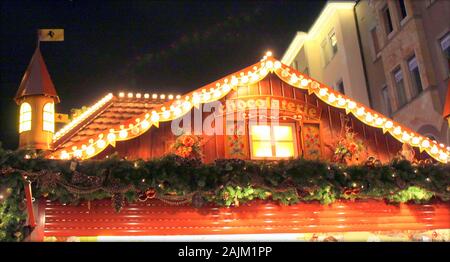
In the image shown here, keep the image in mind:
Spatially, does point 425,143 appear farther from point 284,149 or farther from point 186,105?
point 186,105

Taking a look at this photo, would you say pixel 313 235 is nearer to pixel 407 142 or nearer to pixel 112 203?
pixel 407 142

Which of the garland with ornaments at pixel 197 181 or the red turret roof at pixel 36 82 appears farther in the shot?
the red turret roof at pixel 36 82

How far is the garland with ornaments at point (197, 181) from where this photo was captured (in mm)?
7286

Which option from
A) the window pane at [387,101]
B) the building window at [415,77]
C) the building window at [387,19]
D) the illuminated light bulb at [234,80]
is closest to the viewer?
the illuminated light bulb at [234,80]

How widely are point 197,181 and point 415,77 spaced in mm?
14111

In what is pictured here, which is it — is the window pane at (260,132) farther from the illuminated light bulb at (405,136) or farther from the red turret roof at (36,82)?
the red turret roof at (36,82)

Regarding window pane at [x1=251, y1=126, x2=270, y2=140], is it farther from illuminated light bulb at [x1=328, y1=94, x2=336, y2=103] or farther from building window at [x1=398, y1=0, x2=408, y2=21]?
building window at [x1=398, y1=0, x2=408, y2=21]

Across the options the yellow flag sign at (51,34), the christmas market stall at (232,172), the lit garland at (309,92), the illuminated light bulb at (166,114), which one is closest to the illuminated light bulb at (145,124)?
the christmas market stall at (232,172)

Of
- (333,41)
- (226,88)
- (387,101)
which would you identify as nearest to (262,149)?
(226,88)

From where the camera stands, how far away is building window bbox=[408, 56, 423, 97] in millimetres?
18812

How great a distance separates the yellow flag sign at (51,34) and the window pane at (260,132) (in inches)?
179

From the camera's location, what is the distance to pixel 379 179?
828 centimetres

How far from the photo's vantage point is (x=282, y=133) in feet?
32.2

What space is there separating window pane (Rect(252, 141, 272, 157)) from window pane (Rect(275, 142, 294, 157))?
14cm
